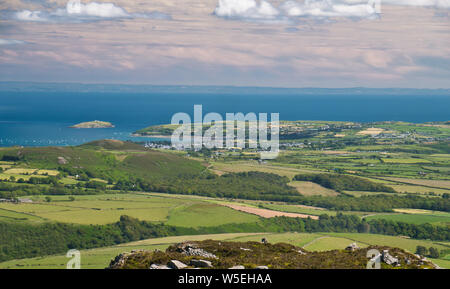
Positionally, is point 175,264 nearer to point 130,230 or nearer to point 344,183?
point 130,230

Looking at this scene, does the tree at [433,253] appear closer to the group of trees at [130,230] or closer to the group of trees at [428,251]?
the group of trees at [428,251]

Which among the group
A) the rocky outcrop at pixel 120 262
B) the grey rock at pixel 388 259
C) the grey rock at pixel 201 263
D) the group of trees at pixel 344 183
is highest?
the grey rock at pixel 201 263

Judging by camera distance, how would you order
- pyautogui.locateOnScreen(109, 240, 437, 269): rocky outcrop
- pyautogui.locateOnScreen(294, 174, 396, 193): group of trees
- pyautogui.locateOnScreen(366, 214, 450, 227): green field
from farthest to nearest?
1. pyautogui.locateOnScreen(294, 174, 396, 193): group of trees
2. pyautogui.locateOnScreen(366, 214, 450, 227): green field
3. pyautogui.locateOnScreen(109, 240, 437, 269): rocky outcrop

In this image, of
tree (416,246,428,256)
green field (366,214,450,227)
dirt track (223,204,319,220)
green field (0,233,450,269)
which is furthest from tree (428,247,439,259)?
dirt track (223,204,319,220)

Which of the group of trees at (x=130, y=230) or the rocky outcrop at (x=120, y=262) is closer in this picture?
the rocky outcrop at (x=120, y=262)

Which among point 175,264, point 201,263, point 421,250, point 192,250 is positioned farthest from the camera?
point 421,250

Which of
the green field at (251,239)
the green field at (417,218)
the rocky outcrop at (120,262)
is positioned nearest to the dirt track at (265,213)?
the green field at (417,218)

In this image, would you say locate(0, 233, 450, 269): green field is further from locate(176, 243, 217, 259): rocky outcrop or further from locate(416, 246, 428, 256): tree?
locate(176, 243, 217, 259): rocky outcrop

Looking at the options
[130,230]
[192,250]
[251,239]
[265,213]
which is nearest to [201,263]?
[192,250]
